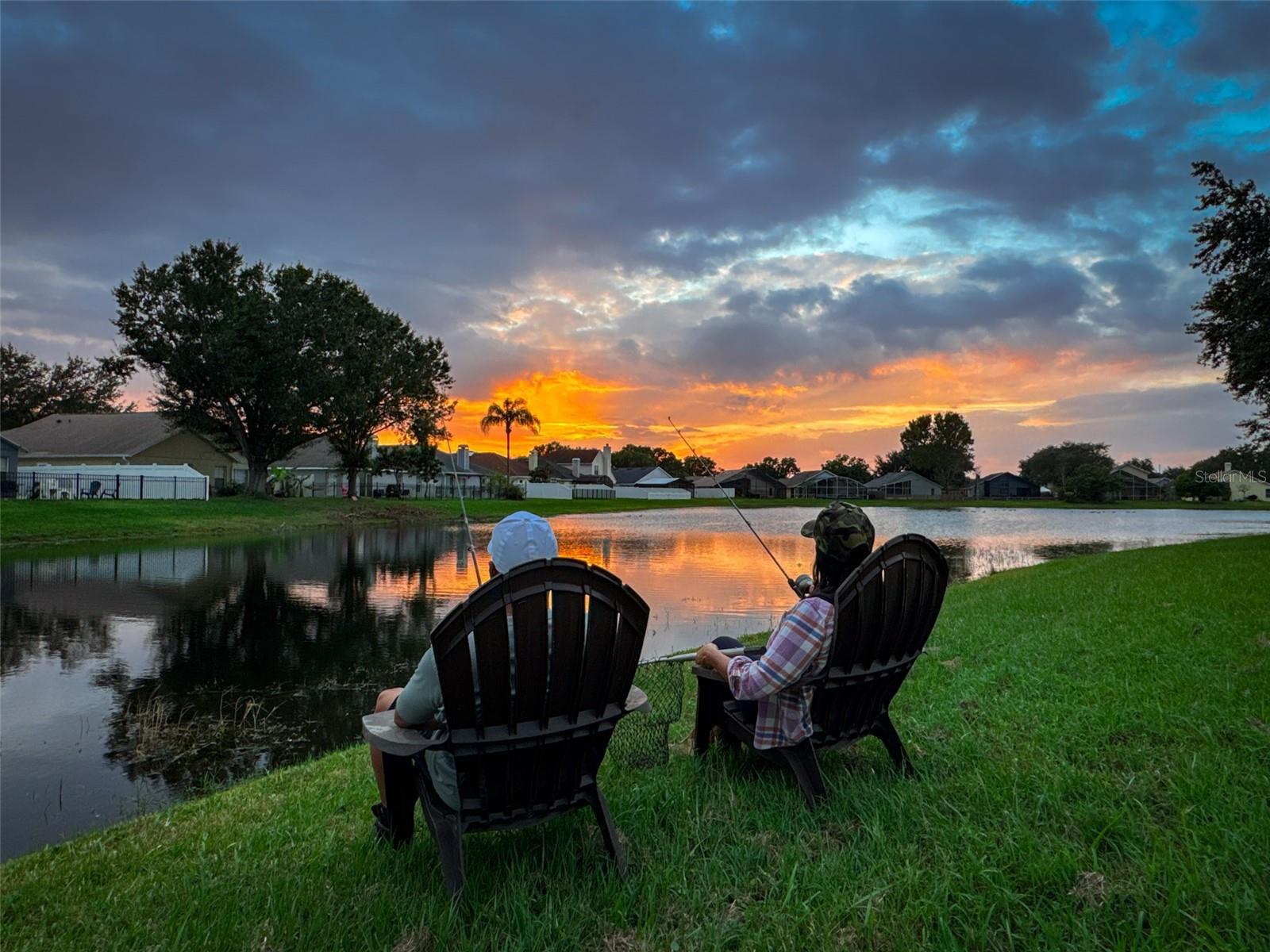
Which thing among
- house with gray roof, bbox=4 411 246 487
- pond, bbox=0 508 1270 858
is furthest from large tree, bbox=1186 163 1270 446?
house with gray roof, bbox=4 411 246 487

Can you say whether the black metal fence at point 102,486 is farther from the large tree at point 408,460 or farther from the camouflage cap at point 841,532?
the camouflage cap at point 841,532

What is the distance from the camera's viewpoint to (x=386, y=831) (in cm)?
321

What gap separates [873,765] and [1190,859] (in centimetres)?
153

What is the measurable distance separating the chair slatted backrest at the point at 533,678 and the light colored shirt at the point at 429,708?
0.06 meters

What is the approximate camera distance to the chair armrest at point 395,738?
2.56 meters

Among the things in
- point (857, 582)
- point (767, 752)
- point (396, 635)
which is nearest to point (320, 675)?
point (396, 635)

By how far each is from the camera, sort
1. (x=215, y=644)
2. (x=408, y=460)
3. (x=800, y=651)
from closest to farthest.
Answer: (x=800, y=651) → (x=215, y=644) → (x=408, y=460)

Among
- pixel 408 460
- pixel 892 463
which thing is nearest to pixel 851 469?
pixel 892 463

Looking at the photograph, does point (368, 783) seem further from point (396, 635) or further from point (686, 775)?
point (396, 635)

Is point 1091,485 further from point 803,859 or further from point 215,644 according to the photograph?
point 803,859

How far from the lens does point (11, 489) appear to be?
1265 inches

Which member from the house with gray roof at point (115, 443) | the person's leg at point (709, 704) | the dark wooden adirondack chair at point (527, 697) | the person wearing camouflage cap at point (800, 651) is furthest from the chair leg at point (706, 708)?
the house with gray roof at point (115, 443)

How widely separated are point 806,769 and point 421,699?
1814 mm

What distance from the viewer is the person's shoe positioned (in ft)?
10.4
